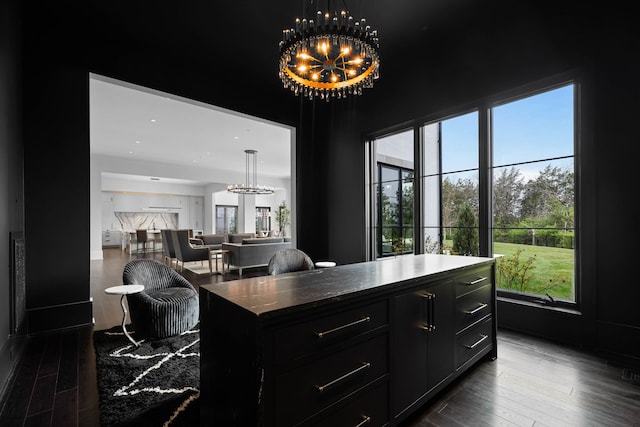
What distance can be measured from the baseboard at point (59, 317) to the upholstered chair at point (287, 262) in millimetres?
2199

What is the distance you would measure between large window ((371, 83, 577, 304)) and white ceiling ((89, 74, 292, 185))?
111 inches

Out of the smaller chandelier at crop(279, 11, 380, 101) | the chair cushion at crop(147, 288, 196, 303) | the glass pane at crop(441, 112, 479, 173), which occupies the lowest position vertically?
the chair cushion at crop(147, 288, 196, 303)

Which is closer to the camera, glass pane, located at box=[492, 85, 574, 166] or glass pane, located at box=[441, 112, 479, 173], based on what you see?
glass pane, located at box=[492, 85, 574, 166]

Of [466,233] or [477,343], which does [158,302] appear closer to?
[477,343]

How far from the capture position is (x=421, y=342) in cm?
169

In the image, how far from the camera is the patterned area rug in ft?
5.64

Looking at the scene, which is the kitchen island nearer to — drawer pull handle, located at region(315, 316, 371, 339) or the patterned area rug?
the patterned area rug

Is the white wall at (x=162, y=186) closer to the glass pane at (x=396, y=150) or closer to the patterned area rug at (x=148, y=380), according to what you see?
the glass pane at (x=396, y=150)

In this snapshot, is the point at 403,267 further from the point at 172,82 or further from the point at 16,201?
the point at 172,82

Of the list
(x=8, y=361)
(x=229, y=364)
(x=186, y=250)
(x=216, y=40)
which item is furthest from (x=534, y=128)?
(x=186, y=250)

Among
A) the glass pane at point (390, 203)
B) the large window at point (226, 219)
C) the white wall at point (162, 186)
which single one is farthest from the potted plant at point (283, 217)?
the glass pane at point (390, 203)

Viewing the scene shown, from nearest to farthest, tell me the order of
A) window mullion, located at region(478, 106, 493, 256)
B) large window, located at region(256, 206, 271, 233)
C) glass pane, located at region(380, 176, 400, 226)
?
window mullion, located at region(478, 106, 493, 256) < glass pane, located at region(380, 176, 400, 226) < large window, located at region(256, 206, 271, 233)

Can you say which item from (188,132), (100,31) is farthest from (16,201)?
(188,132)

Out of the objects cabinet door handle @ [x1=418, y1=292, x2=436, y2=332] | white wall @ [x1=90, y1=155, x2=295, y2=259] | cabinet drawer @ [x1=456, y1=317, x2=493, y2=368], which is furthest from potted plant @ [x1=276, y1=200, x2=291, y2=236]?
cabinet door handle @ [x1=418, y1=292, x2=436, y2=332]
